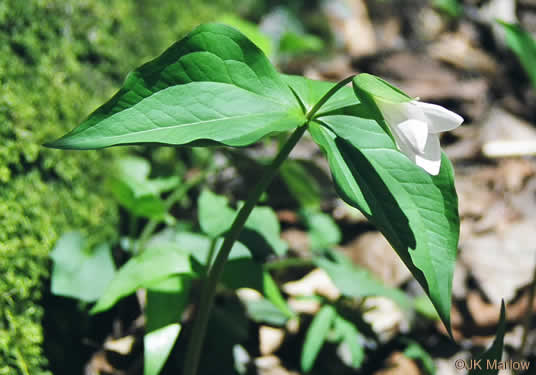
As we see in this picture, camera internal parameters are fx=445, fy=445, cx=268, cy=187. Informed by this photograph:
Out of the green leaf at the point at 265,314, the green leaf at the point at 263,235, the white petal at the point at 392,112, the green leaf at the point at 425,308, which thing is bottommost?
the green leaf at the point at 425,308

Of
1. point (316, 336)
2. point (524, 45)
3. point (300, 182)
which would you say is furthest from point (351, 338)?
point (524, 45)

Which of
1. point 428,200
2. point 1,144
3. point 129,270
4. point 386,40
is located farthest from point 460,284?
point 386,40

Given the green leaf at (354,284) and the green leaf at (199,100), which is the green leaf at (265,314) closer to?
the green leaf at (354,284)

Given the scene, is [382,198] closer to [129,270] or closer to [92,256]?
[129,270]

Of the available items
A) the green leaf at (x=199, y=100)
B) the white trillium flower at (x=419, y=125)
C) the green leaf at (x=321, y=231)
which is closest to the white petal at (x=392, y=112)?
the white trillium flower at (x=419, y=125)

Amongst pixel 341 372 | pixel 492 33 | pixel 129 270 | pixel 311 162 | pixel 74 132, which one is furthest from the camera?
pixel 492 33

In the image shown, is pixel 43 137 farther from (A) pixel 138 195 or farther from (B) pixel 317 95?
(B) pixel 317 95

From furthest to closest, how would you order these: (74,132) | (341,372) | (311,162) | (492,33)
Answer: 1. (492,33)
2. (311,162)
3. (341,372)
4. (74,132)
